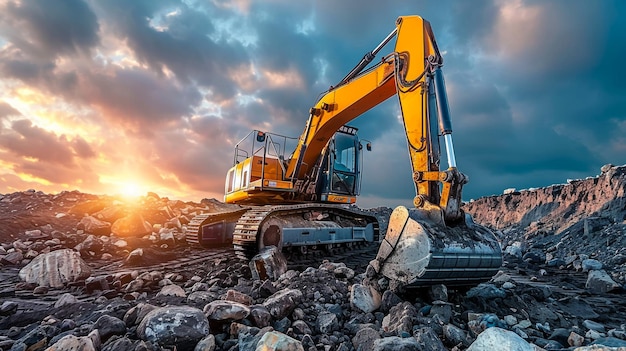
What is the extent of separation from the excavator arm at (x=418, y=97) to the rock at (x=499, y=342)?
1945 millimetres

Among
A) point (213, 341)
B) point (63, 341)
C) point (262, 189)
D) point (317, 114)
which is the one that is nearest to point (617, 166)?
point (317, 114)

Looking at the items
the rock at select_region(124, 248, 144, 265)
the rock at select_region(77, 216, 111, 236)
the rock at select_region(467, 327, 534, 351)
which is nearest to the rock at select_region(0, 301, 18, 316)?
the rock at select_region(124, 248, 144, 265)

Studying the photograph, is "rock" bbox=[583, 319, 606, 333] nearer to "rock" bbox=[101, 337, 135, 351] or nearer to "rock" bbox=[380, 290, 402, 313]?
"rock" bbox=[380, 290, 402, 313]

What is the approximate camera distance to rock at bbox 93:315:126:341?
2.89 metres

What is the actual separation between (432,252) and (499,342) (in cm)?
143

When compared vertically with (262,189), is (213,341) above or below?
below

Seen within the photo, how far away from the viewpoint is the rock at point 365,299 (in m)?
3.72

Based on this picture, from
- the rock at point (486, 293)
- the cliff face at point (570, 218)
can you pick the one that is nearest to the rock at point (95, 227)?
the rock at point (486, 293)

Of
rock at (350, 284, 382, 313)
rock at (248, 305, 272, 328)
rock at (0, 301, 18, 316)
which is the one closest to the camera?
rock at (248, 305, 272, 328)

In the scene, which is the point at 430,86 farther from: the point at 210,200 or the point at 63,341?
the point at 210,200

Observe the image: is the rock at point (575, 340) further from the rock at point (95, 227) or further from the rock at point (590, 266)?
the rock at point (95, 227)

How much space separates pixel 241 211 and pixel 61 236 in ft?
18.2

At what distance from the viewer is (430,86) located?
5016 millimetres

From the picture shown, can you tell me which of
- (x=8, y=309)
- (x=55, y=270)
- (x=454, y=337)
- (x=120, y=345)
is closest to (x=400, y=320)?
(x=454, y=337)
